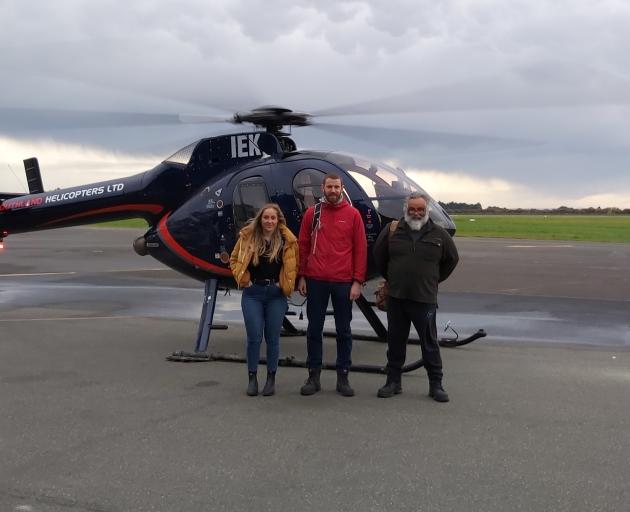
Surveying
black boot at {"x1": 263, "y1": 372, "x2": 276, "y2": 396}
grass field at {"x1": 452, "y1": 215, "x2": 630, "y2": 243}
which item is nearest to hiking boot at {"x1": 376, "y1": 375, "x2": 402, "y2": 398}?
black boot at {"x1": 263, "y1": 372, "x2": 276, "y2": 396}

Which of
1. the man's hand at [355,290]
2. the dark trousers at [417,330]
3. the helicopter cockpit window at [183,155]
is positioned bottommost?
the dark trousers at [417,330]

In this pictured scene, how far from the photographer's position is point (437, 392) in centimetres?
535

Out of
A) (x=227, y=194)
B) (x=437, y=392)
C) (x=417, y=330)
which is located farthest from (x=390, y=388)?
(x=227, y=194)

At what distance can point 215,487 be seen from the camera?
3.62 m

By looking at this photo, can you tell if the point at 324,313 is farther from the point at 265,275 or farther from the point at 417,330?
the point at 417,330

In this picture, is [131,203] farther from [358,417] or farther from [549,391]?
[549,391]

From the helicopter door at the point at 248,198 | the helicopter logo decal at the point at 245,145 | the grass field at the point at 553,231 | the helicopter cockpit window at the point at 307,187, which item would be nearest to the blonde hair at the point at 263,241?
the helicopter cockpit window at the point at 307,187

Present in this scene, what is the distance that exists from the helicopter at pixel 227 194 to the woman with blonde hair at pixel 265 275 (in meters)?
1.37

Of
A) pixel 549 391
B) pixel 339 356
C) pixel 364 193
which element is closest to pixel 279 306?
pixel 339 356

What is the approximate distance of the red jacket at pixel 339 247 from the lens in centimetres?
538

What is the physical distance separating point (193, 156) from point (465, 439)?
485cm

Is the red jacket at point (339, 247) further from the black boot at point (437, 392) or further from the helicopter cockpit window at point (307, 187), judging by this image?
the helicopter cockpit window at point (307, 187)

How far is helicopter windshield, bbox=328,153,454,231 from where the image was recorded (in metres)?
6.62

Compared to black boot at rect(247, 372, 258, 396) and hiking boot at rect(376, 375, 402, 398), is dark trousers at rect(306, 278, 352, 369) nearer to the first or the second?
hiking boot at rect(376, 375, 402, 398)
